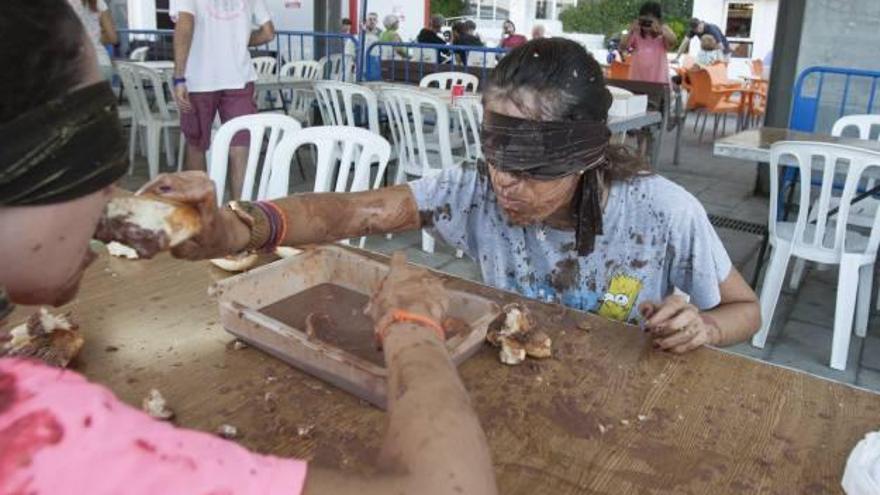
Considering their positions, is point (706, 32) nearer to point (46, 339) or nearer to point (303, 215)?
point (303, 215)

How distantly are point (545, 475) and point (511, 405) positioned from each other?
0.24 meters

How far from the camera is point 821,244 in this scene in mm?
3910

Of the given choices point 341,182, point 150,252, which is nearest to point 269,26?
point 341,182

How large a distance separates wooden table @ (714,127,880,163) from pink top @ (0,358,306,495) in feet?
13.9

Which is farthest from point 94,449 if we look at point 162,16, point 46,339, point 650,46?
point 162,16

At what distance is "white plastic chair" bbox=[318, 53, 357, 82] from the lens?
10281 millimetres

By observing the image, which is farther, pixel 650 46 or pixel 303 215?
pixel 650 46

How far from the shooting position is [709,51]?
14336 millimetres

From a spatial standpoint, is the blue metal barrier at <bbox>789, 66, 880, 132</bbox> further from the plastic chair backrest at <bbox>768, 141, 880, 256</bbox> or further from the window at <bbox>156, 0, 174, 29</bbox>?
the window at <bbox>156, 0, 174, 29</bbox>

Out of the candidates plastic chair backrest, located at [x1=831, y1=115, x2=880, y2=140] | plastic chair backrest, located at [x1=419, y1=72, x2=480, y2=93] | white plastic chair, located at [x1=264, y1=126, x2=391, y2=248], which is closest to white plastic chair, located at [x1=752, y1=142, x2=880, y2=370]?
plastic chair backrest, located at [x1=831, y1=115, x2=880, y2=140]

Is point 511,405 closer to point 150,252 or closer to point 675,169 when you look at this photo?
point 150,252

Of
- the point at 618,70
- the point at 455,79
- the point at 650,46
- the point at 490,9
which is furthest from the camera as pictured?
the point at 490,9

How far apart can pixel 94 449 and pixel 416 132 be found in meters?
4.92

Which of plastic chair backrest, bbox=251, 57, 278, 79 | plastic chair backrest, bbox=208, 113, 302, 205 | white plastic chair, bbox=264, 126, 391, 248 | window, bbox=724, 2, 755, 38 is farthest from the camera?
window, bbox=724, 2, 755, 38
